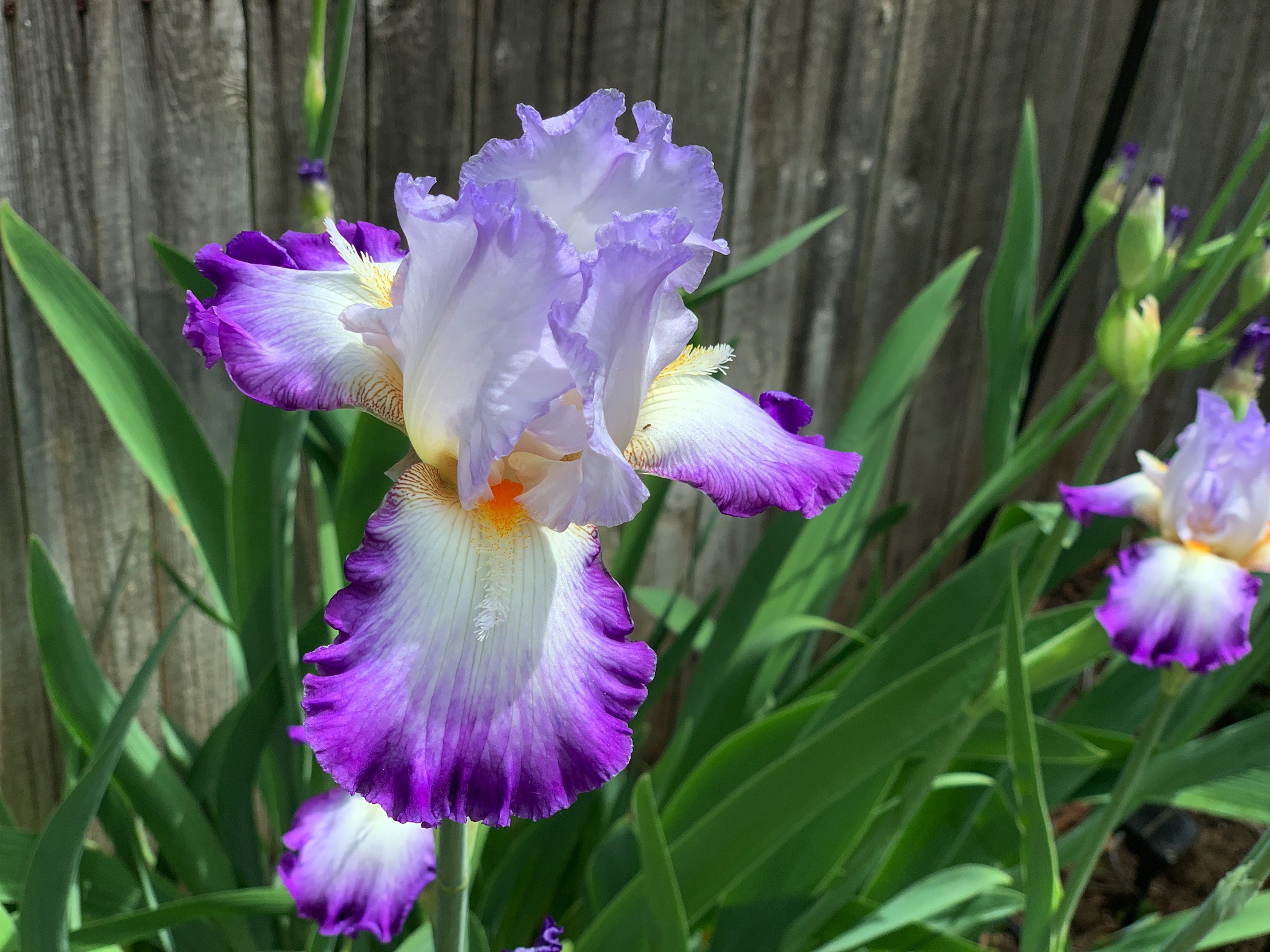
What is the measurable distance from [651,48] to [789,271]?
0.54m

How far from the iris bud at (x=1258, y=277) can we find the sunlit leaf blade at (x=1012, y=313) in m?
0.28

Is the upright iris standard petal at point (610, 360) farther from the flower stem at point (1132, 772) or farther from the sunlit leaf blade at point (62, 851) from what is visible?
the flower stem at point (1132, 772)

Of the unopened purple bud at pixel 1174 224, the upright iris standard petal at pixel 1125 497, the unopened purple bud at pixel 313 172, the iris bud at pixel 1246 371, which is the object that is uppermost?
the unopened purple bud at pixel 313 172

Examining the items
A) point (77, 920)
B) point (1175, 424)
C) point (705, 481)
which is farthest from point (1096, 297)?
point (77, 920)

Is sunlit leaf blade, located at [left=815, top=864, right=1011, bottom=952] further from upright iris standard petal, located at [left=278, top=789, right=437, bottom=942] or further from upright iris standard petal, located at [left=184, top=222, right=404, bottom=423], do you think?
upright iris standard petal, located at [left=184, top=222, right=404, bottom=423]

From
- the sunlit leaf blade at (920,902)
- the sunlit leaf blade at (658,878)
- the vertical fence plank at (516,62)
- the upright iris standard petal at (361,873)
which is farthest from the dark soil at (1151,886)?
the vertical fence plank at (516,62)

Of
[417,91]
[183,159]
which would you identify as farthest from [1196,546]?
[183,159]

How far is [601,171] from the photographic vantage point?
60 cm

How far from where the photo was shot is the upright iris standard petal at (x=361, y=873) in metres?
0.82

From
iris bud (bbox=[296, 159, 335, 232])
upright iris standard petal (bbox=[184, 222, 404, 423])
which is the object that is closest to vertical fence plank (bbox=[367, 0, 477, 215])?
iris bud (bbox=[296, 159, 335, 232])

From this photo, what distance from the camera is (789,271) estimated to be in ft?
6.59

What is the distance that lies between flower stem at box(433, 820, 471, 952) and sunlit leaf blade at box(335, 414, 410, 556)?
0.44m

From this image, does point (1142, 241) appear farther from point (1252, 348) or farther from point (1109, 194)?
point (1109, 194)

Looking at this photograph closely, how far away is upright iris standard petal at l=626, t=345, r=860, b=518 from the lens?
60 centimetres
